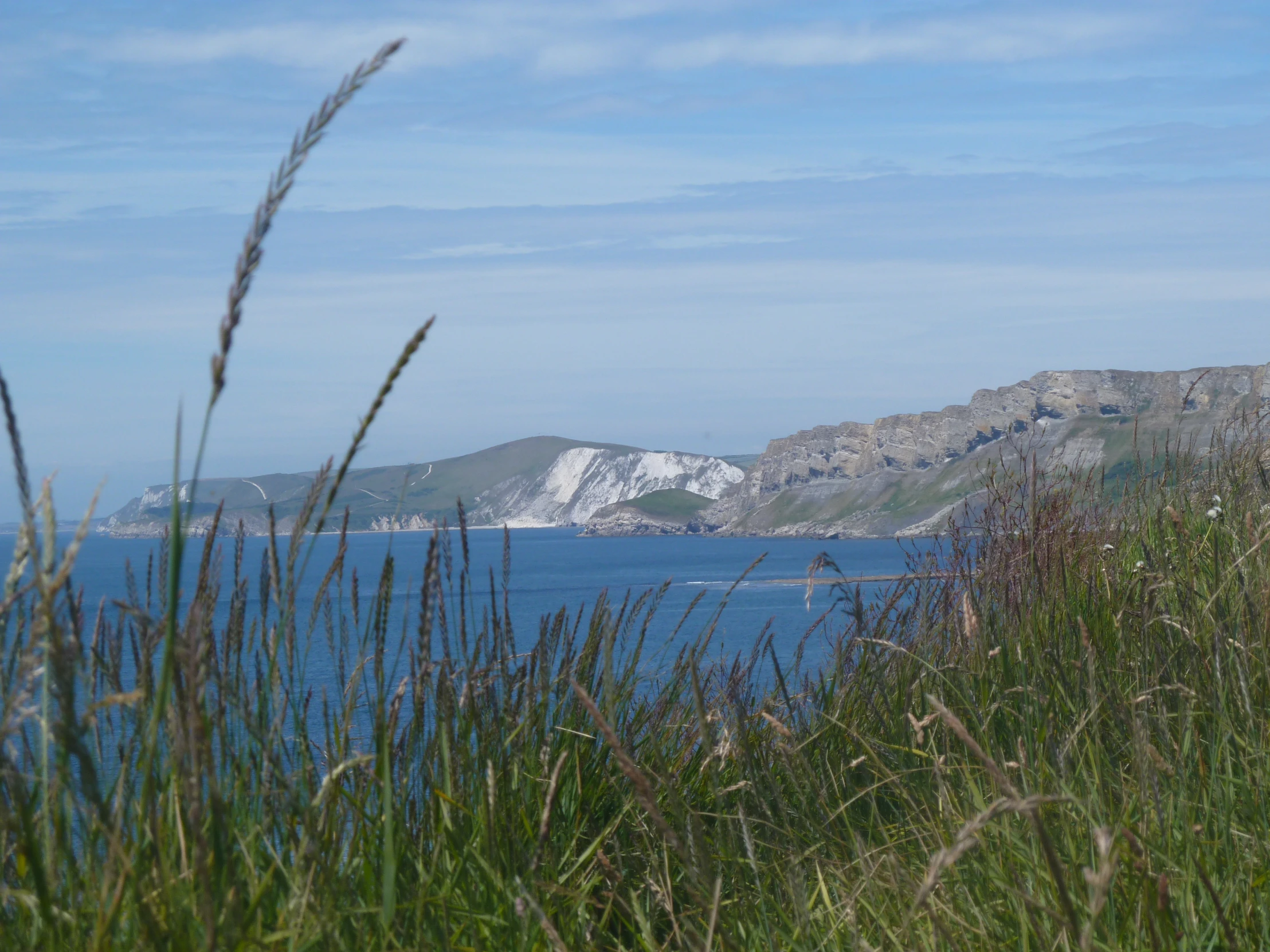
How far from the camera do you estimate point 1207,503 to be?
19.1ft

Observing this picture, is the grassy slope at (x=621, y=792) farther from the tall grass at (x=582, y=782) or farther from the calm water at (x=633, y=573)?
the calm water at (x=633, y=573)

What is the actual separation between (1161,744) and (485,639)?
5.25 ft

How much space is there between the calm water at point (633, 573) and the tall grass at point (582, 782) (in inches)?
10.8

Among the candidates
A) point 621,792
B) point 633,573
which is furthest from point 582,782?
point 633,573

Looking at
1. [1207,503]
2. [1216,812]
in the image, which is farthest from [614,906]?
[1207,503]

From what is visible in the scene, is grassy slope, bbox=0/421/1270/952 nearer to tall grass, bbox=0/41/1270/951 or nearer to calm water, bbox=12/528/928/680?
tall grass, bbox=0/41/1270/951

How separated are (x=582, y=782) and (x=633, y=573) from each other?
350ft

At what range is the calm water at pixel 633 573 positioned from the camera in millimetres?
22125

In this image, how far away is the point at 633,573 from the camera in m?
109

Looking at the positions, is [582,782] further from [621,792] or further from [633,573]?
[633,573]

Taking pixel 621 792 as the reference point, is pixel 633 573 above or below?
below

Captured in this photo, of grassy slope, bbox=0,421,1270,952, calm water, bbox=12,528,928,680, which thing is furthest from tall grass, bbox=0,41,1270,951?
calm water, bbox=12,528,928,680

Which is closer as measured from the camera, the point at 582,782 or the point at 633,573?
the point at 582,782

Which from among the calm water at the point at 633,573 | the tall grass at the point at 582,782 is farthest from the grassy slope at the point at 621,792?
the calm water at the point at 633,573
